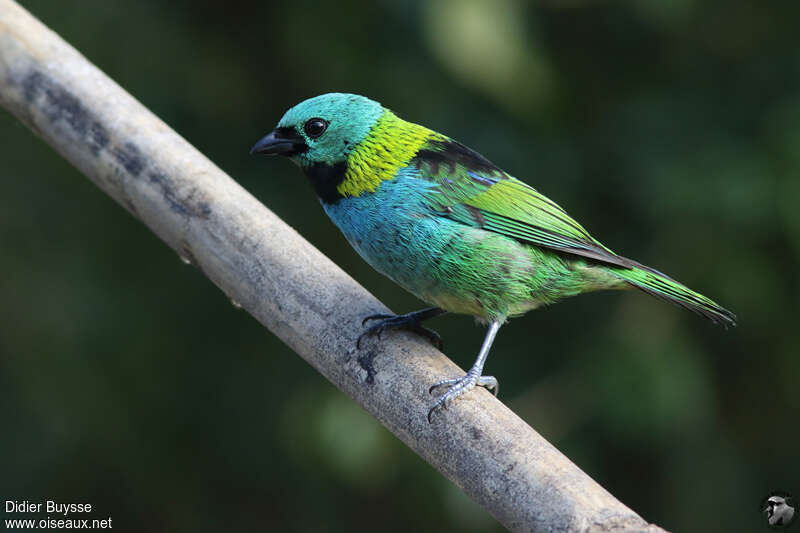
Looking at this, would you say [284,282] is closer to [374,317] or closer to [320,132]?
[374,317]

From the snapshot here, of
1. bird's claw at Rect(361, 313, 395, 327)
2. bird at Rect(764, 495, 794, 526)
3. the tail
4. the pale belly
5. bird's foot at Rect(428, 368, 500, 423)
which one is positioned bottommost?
bird's foot at Rect(428, 368, 500, 423)

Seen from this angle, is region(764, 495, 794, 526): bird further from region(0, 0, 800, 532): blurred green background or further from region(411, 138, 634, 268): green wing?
region(411, 138, 634, 268): green wing

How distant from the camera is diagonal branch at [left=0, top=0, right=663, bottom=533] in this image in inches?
80.1

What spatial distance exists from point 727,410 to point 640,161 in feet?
3.96

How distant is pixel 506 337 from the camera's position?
4203 millimetres

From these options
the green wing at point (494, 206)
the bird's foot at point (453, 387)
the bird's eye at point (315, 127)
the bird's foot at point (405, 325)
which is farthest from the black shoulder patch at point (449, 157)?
the bird's foot at point (453, 387)

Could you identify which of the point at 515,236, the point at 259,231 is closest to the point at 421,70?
the point at 515,236

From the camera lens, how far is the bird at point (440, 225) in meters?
2.81

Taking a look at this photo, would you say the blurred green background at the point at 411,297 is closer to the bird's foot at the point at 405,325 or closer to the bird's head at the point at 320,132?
the bird's head at the point at 320,132

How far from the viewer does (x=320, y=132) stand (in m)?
2.93

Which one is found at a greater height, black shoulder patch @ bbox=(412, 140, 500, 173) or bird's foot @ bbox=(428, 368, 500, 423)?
black shoulder patch @ bbox=(412, 140, 500, 173)

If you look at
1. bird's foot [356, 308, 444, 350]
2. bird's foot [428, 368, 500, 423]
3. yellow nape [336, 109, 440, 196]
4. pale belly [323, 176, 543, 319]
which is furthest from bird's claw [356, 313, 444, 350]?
yellow nape [336, 109, 440, 196]

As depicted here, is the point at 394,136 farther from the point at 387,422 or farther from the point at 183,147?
the point at 387,422

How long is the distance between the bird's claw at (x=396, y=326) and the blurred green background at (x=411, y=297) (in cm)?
111
